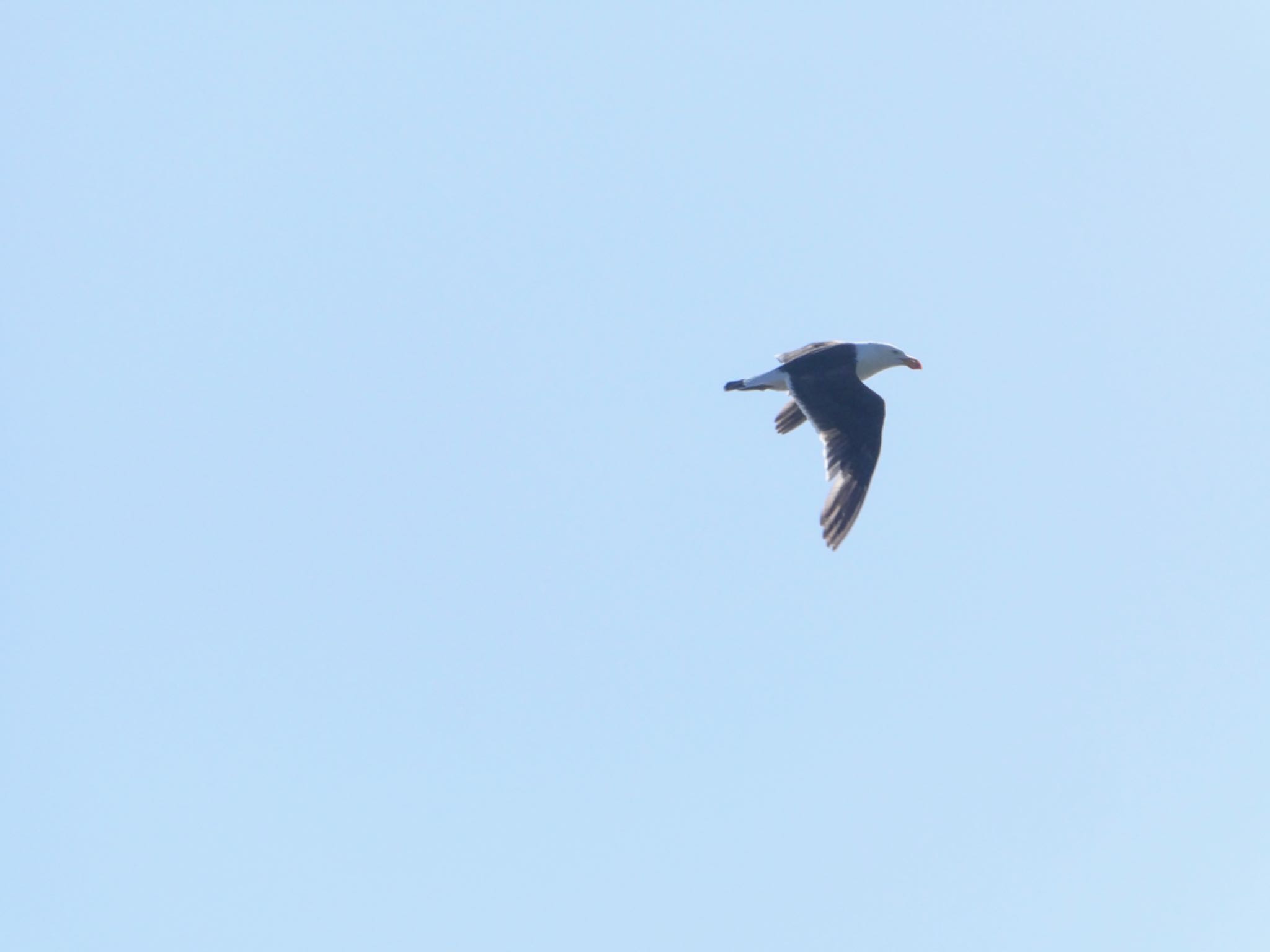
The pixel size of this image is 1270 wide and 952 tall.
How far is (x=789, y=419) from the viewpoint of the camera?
2816 cm

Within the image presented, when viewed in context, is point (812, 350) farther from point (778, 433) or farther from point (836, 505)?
point (836, 505)

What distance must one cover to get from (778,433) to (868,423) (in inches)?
73.2

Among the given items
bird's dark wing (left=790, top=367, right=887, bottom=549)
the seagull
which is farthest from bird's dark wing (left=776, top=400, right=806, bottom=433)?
bird's dark wing (left=790, top=367, right=887, bottom=549)

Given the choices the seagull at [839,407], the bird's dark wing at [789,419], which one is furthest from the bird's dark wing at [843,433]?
the bird's dark wing at [789,419]

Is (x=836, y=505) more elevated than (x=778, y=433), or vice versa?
(x=778, y=433)

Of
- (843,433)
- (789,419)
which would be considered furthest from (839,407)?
(789,419)

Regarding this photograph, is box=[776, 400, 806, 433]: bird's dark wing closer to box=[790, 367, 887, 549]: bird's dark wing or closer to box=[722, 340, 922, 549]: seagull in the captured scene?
box=[722, 340, 922, 549]: seagull

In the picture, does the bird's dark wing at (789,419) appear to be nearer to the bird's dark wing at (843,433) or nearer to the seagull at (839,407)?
the seagull at (839,407)

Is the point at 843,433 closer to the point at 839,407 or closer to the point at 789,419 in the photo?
the point at 839,407

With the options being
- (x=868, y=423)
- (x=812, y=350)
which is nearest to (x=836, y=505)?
(x=868, y=423)

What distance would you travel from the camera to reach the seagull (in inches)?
1005

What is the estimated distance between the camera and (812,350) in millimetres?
28547

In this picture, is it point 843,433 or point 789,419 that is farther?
point 789,419

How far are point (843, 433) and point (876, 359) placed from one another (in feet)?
9.46
